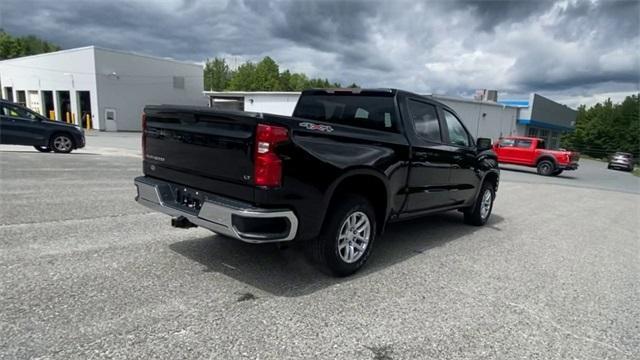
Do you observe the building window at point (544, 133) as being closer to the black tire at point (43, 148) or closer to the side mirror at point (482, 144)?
the side mirror at point (482, 144)

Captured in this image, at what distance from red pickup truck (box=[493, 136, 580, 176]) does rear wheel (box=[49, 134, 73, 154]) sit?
66.0ft

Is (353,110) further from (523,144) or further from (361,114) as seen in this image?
(523,144)

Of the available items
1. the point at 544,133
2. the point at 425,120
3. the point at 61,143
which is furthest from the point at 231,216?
the point at 544,133

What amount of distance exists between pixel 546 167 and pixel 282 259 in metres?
20.2

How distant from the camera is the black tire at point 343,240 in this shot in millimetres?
3740

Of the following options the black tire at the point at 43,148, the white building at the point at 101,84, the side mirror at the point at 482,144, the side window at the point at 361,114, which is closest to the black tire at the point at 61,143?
the black tire at the point at 43,148

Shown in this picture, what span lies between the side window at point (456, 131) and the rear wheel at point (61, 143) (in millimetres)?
12658

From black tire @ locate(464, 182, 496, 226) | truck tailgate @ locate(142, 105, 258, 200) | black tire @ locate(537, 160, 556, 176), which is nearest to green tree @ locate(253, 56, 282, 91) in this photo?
black tire @ locate(537, 160, 556, 176)

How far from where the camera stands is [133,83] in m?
33.1

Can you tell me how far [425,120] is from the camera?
16.7 feet

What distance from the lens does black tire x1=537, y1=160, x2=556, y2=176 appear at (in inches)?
798

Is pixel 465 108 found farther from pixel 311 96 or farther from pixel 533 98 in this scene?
pixel 311 96

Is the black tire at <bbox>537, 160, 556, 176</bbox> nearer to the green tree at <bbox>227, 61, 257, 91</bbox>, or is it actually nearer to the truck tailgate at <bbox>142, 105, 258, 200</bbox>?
the truck tailgate at <bbox>142, 105, 258, 200</bbox>

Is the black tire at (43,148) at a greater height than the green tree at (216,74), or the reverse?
the green tree at (216,74)
